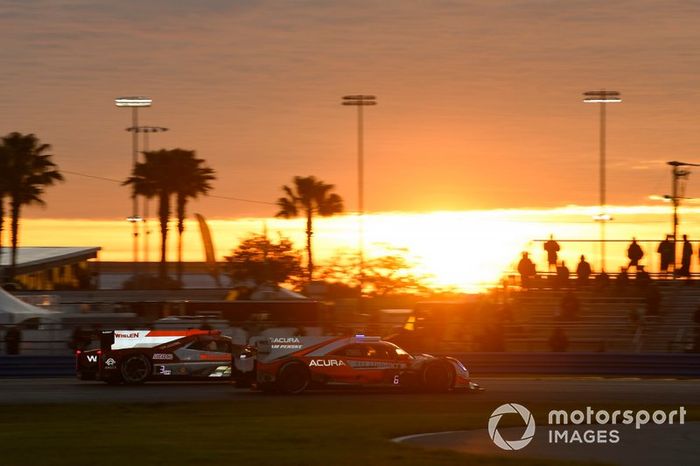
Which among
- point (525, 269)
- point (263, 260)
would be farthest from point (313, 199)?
point (525, 269)

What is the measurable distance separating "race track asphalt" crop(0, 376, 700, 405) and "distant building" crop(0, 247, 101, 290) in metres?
47.6

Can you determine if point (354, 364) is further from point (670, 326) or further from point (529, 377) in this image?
point (670, 326)

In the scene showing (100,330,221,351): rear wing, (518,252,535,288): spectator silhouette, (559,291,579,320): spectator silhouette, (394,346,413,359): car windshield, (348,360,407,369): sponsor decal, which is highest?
(518,252,535,288): spectator silhouette

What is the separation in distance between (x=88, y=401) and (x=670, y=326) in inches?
658

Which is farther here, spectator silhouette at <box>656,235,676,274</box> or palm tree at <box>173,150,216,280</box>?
palm tree at <box>173,150,216,280</box>

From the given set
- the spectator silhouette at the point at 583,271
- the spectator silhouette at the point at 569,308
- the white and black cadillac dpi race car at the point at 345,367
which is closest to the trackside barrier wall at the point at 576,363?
the spectator silhouette at the point at 569,308

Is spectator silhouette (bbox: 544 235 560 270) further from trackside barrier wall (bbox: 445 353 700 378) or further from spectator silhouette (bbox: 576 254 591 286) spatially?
trackside barrier wall (bbox: 445 353 700 378)

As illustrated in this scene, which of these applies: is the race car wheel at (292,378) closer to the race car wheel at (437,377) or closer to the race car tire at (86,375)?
the race car wheel at (437,377)

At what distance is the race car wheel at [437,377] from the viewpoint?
20.4 metres

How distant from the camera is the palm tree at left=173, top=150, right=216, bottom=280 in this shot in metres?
61.6

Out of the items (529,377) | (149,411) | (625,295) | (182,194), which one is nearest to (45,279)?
(182,194)

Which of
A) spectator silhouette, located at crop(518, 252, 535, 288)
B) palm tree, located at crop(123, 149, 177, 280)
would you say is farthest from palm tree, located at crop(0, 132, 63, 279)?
spectator silhouette, located at crop(518, 252, 535, 288)

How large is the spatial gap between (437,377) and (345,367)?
1645 mm

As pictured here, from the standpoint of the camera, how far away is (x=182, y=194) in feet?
203
